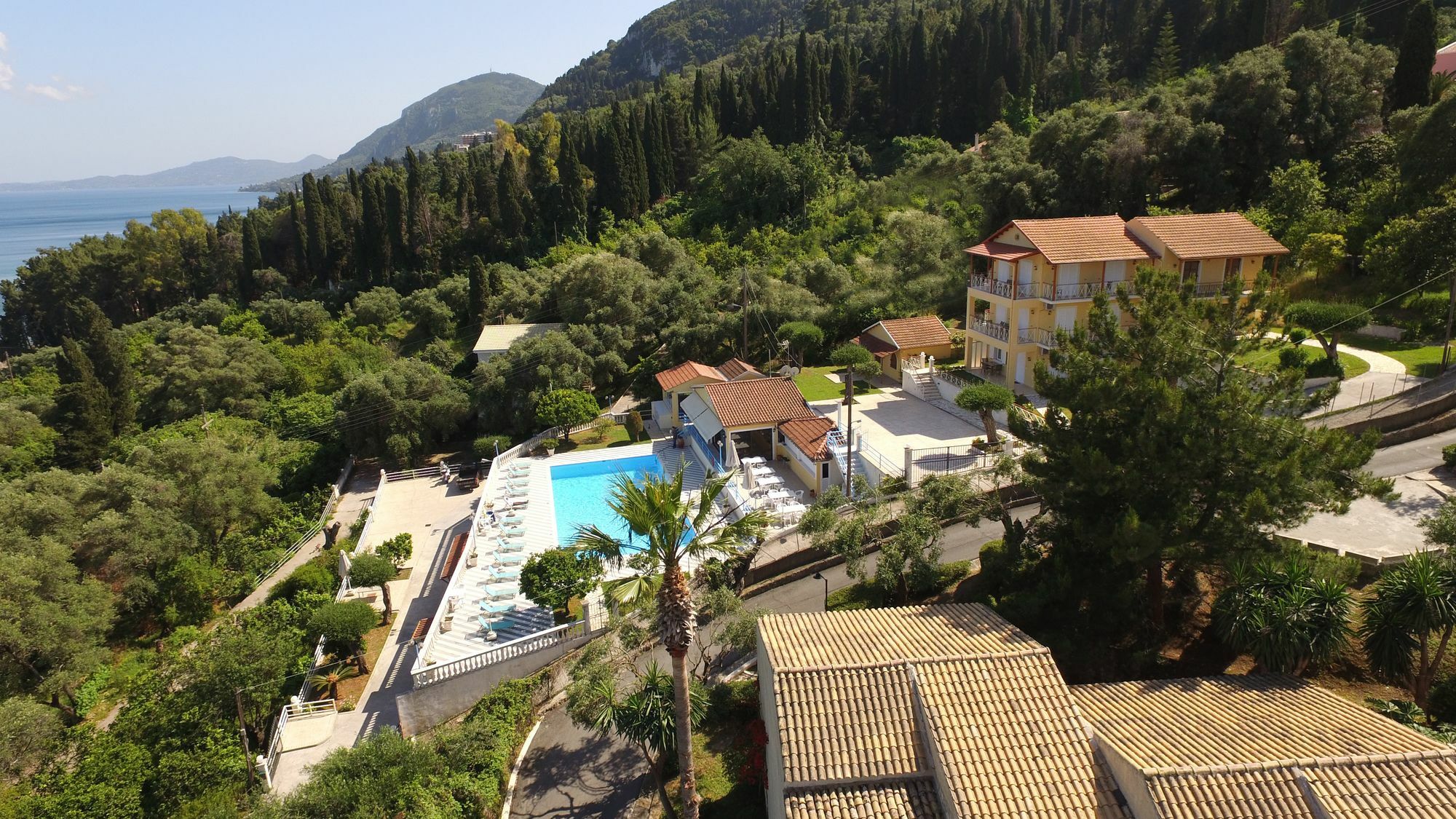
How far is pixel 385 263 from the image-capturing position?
2781 inches

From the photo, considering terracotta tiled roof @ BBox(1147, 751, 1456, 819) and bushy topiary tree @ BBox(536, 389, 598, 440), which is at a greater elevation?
terracotta tiled roof @ BBox(1147, 751, 1456, 819)

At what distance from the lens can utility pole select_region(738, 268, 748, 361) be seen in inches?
1439

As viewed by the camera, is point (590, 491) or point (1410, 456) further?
point (590, 491)

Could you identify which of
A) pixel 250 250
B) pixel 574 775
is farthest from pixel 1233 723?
pixel 250 250

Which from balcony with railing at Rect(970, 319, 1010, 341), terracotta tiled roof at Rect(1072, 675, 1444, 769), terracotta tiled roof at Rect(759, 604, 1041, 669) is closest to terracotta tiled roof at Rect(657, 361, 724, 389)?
balcony with railing at Rect(970, 319, 1010, 341)

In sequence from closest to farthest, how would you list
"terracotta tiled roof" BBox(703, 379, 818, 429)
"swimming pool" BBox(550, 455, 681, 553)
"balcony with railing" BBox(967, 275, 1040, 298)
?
"swimming pool" BBox(550, 455, 681, 553) < "terracotta tiled roof" BBox(703, 379, 818, 429) < "balcony with railing" BBox(967, 275, 1040, 298)

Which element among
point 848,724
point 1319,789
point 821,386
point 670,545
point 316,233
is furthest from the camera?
point 316,233

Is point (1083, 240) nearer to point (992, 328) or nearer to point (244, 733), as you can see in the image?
point (992, 328)

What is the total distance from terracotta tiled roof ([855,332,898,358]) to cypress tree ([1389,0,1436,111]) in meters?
30.4

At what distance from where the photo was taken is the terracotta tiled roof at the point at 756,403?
28578mm

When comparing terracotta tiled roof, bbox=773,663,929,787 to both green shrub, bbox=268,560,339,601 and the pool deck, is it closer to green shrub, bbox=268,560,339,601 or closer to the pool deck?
the pool deck

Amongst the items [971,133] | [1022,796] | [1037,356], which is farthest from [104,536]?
[971,133]

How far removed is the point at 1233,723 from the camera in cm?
1114

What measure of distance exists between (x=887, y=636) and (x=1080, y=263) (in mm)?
21299
